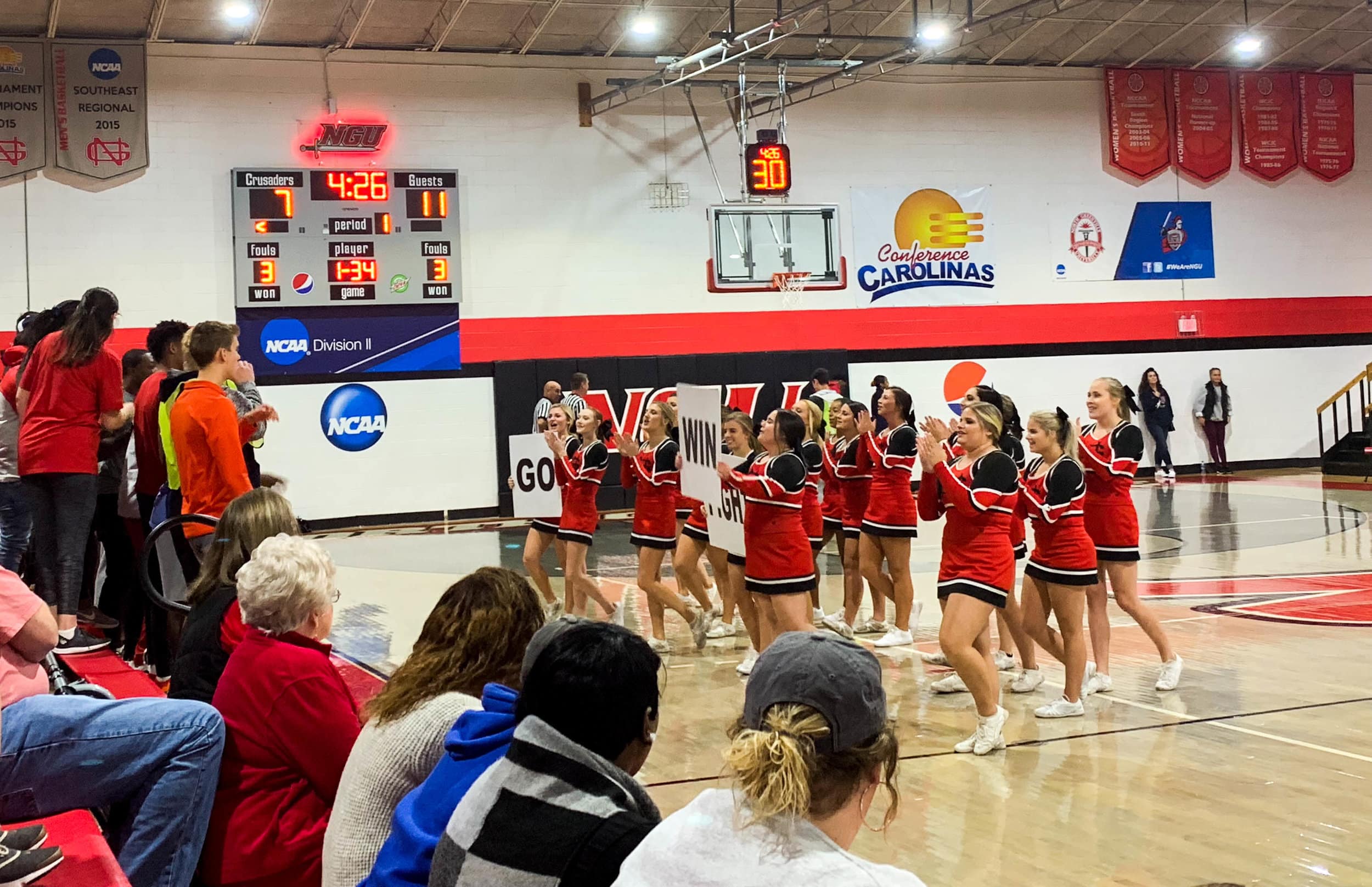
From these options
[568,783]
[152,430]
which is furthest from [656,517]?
[568,783]

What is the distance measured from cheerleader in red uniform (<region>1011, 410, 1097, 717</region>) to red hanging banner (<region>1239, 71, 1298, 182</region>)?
16.6 m

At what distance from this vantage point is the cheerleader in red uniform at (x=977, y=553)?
18.7 feet

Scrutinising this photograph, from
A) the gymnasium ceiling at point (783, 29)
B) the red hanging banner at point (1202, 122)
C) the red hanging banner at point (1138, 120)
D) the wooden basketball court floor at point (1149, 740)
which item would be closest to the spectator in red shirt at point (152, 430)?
the wooden basketball court floor at point (1149, 740)

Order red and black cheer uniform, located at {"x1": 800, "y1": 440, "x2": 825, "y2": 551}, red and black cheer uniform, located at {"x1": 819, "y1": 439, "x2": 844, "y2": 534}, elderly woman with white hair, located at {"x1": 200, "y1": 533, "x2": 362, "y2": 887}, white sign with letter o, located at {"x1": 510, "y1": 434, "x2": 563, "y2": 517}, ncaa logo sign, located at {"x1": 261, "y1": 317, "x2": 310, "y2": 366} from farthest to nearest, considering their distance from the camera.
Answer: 1. ncaa logo sign, located at {"x1": 261, "y1": 317, "x2": 310, "y2": 366}
2. white sign with letter o, located at {"x1": 510, "y1": 434, "x2": 563, "y2": 517}
3. red and black cheer uniform, located at {"x1": 819, "y1": 439, "x2": 844, "y2": 534}
4. red and black cheer uniform, located at {"x1": 800, "y1": 440, "x2": 825, "y2": 551}
5. elderly woman with white hair, located at {"x1": 200, "y1": 533, "x2": 362, "y2": 887}

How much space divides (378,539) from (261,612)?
1265cm

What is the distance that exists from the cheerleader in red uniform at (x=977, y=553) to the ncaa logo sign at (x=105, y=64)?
13.6 meters

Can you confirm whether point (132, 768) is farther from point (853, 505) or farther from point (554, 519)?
point (853, 505)

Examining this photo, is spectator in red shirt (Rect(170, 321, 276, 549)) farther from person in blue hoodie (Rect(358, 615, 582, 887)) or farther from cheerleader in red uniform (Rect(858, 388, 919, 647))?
cheerleader in red uniform (Rect(858, 388, 919, 647))

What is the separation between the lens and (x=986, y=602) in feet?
19.4

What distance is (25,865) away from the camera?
9.55ft

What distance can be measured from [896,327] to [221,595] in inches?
645

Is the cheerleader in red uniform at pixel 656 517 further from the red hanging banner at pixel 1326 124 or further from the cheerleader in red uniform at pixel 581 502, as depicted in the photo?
the red hanging banner at pixel 1326 124

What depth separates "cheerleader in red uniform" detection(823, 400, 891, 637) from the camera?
29.1ft

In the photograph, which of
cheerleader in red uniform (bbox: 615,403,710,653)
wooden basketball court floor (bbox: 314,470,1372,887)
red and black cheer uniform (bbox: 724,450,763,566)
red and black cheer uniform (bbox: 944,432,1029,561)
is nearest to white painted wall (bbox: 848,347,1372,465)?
wooden basketball court floor (bbox: 314,470,1372,887)
